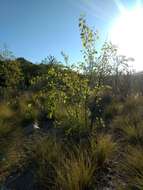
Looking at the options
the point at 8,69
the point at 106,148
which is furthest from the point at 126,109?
the point at 8,69

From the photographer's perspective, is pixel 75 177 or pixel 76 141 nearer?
pixel 75 177

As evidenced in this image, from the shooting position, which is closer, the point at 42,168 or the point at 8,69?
the point at 42,168

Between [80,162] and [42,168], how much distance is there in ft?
3.05

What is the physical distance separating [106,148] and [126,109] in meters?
5.83

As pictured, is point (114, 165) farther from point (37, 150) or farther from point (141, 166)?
point (37, 150)

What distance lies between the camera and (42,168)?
5.81 metres

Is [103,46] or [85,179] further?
[103,46]

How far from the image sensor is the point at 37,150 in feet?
22.3

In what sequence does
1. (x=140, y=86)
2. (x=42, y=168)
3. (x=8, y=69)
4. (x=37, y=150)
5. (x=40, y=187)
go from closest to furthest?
(x=40, y=187), (x=42, y=168), (x=37, y=150), (x=140, y=86), (x=8, y=69)

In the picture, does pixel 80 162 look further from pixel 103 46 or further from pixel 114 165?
pixel 103 46

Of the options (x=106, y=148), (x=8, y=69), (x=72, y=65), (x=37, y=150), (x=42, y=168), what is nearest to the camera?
(x=42, y=168)

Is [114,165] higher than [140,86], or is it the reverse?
[140,86]

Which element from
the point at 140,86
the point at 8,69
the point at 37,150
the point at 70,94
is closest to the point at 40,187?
the point at 37,150

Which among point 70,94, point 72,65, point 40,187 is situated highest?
point 72,65
